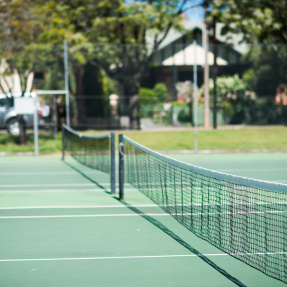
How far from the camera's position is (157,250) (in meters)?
6.64

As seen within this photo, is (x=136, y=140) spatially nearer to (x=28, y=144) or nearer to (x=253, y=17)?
(x=28, y=144)

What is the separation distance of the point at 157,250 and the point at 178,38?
21312mm

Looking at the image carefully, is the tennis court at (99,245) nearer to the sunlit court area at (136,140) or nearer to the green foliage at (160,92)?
the sunlit court area at (136,140)

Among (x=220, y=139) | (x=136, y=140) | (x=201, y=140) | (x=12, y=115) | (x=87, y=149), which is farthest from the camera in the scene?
(x=220, y=139)

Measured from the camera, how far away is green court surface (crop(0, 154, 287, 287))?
550cm

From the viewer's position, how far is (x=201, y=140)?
21453mm

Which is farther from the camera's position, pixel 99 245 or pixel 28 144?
pixel 28 144

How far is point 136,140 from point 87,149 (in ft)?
10.5

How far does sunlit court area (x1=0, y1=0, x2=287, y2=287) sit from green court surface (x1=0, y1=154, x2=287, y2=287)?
0.02 meters

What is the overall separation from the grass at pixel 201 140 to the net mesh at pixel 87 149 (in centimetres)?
115

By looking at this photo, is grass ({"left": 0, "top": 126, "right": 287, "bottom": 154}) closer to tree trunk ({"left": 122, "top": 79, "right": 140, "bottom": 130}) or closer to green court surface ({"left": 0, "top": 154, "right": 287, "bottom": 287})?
tree trunk ({"left": 122, "top": 79, "right": 140, "bottom": 130})

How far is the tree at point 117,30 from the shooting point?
811 inches

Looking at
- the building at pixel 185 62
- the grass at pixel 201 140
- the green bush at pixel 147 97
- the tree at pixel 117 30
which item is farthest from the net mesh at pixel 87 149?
the building at pixel 185 62

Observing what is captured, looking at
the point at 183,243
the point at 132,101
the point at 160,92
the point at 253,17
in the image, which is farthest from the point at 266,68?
the point at 183,243
